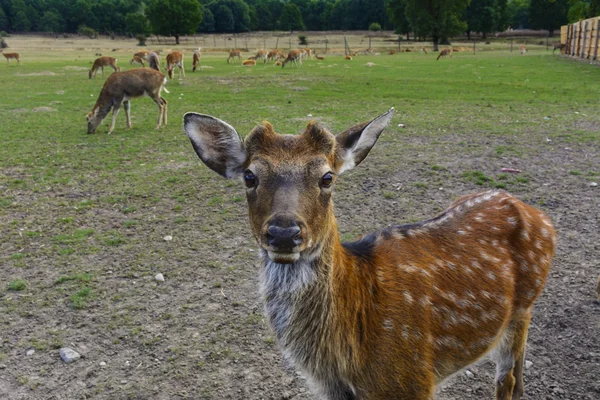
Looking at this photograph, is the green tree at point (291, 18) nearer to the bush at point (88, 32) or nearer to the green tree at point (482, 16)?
the bush at point (88, 32)

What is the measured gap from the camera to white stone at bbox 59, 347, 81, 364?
3934mm

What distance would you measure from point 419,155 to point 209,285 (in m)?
5.81

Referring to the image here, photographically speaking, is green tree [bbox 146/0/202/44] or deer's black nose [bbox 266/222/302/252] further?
green tree [bbox 146/0/202/44]

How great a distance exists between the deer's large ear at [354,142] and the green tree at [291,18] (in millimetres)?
118312

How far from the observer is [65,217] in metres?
6.87

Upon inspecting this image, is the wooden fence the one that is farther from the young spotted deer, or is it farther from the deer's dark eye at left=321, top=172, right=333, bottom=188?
the deer's dark eye at left=321, top=172, right=333, bottom=188

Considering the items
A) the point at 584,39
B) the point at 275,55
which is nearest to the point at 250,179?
the point at 584,39

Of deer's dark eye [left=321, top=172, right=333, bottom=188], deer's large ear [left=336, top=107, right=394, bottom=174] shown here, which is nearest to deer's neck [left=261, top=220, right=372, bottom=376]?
deer's dark eye [left=321, top=172, right=333, bottom=188]

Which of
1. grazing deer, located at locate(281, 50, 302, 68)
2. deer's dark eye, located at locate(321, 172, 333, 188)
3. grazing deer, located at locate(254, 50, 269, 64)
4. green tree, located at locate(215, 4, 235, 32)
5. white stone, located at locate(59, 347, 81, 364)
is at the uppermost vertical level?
green tree, located at locate(215, 4, 235, 32)

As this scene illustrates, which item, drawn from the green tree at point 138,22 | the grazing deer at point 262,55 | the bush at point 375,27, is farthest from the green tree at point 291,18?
the grazing deer at point 262,55

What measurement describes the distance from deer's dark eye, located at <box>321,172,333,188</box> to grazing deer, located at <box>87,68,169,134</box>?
1134 centimetres

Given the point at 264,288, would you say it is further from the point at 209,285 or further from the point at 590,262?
the point at 590,262

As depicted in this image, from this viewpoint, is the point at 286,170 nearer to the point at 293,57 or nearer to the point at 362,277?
the point at 362,277

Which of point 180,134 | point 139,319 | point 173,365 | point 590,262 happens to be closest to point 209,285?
point 139,319
